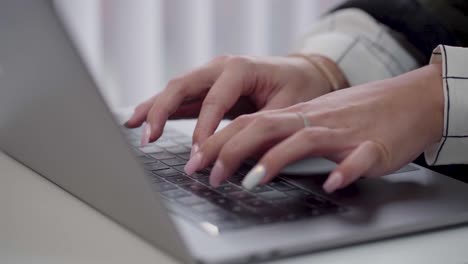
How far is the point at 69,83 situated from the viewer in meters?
0.45

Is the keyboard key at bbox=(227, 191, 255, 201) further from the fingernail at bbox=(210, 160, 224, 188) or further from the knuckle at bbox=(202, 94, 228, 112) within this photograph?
the knuckle at bbox=(202, 94, 228, 112)

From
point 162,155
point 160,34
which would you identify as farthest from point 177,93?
point 160,34

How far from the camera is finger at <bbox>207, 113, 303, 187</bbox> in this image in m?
0.57

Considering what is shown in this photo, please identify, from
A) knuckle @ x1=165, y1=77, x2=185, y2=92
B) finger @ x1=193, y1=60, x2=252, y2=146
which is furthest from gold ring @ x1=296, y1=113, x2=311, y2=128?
knuckle @ x1=165, y1=77, x2=185, y2=92

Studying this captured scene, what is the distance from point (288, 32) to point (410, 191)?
134 cm

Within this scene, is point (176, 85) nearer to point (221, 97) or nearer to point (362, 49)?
point (221, 97)

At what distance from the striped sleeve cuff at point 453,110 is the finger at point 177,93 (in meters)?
0.27

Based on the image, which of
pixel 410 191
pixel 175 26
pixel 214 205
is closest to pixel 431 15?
pixel 410 191

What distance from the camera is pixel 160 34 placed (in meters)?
1.69

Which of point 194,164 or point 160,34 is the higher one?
point 194,164

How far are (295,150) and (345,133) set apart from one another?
0.07 m

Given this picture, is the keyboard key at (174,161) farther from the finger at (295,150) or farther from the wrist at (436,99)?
the wrist at (436,99)

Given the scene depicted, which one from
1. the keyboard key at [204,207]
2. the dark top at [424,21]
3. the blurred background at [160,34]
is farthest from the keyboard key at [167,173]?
the blurred background at [160,34]

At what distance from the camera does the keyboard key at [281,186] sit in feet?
1.87
